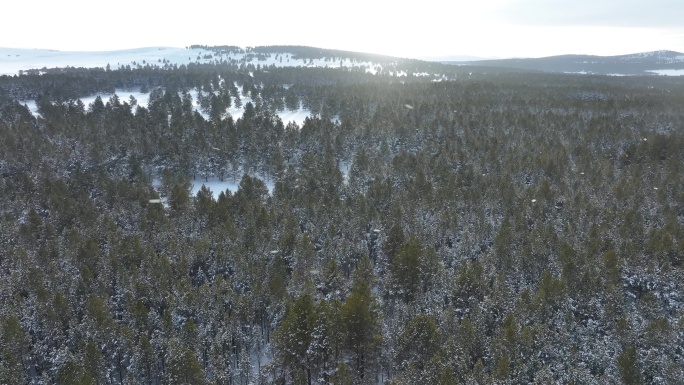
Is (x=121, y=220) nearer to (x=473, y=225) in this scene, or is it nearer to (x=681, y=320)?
(x=473, y=225)

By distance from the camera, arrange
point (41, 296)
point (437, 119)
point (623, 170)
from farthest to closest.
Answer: point (437, 119)
point (623, 170)
point (41, 296)

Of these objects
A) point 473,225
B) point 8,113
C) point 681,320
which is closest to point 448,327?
point 681,320

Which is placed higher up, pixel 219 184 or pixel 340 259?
pixel 219 184

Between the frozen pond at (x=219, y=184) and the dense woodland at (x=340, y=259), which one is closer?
the dense woodland at (x=340, y=259)

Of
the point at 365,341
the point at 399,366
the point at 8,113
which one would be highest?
the point at 8,113

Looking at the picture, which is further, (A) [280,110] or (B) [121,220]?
(A) [280,110]

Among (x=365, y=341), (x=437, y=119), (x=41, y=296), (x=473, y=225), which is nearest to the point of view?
(x=365, y=341)

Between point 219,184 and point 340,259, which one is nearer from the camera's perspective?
point 340,259

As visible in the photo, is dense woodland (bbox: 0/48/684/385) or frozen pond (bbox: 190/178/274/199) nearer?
dense woodland (bbox: 0/48/684/385)
